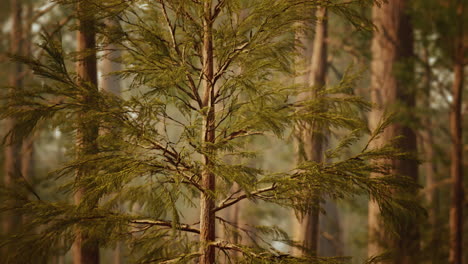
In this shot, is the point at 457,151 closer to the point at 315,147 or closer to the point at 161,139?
the point at 315,147

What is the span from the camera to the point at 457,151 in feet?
16.1

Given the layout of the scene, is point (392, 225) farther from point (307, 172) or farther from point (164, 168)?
point (164, 168)

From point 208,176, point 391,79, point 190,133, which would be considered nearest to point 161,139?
point 190,133

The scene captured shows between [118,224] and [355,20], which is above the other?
[355,20]

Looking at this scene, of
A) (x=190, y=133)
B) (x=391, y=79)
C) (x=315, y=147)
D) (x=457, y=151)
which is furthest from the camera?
(x=315, y=147)

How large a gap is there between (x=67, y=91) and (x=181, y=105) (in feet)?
3.85

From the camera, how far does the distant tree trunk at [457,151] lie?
4812mm

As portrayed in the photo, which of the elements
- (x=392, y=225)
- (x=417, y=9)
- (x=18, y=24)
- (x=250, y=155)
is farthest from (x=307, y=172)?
(x=18, y=24)

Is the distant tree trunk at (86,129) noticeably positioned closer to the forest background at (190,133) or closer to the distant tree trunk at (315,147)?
the forest background at (190,133)

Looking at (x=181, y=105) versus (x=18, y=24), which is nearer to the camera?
(x=181, y=105)

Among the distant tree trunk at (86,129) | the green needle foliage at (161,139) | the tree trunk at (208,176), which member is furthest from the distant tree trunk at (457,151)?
the distant tree trunk at (86,129)

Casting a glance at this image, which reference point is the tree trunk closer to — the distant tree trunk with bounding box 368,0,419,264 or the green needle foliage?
the green needle foliage

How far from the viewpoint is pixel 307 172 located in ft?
11.1

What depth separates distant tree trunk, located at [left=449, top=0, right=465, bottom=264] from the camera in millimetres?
4812
